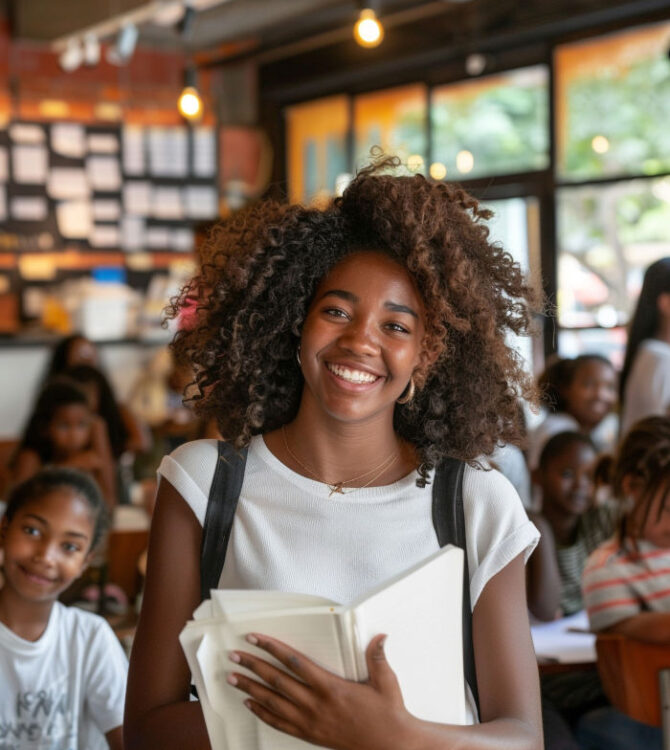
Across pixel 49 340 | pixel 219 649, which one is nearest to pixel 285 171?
pixel 49 340

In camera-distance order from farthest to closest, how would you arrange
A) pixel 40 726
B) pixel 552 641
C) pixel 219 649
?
pixel 552 641 < pixel 40 726 < pixel 219 649

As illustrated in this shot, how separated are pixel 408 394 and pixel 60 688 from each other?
0.99 metres

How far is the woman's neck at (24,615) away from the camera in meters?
2.24

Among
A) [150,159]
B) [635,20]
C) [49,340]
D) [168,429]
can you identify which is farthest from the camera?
[150,159]

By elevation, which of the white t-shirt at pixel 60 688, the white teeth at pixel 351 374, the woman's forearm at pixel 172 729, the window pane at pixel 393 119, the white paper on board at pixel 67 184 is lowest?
the white t-shirt at pixel 60 688

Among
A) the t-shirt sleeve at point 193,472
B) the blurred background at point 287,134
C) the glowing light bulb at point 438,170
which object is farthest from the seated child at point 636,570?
the glowing light bulb at point 438,170

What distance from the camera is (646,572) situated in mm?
2693

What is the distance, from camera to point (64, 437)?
4.35 metres

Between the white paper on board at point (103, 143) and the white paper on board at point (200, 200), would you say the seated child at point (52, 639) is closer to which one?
the white paper on board at point (103, 143)

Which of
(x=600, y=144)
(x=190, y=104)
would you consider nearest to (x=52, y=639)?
(x=190, y=104)

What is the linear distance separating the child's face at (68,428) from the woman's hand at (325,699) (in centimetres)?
321

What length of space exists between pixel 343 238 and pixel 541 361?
5030 mm

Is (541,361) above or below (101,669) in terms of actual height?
above

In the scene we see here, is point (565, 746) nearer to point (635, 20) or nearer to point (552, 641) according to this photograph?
point (552, 641)
